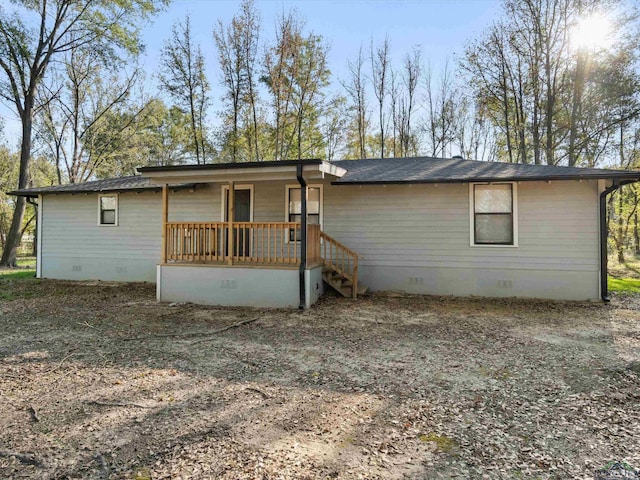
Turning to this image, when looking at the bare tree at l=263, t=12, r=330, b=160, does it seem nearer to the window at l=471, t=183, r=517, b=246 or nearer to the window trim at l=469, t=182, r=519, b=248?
the window trim at l=469, t=182, r=519, b=248

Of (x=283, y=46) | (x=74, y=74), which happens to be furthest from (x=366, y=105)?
(x=74, y=74)

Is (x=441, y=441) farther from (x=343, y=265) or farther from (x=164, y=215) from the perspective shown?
(x=164, y=215)

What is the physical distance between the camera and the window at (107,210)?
10.4m

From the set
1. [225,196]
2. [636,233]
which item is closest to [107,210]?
[225,196]

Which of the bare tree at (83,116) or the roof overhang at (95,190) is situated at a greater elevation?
the bare tree at (83,116)

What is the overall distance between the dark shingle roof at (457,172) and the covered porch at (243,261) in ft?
5.25

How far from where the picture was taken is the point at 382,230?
8.55m

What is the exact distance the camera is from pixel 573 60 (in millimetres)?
13719

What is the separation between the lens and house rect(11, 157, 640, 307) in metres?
7.14

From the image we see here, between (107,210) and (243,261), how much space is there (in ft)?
18.2

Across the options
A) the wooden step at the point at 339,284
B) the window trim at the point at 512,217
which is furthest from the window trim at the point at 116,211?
the window trim at the point at 512,217

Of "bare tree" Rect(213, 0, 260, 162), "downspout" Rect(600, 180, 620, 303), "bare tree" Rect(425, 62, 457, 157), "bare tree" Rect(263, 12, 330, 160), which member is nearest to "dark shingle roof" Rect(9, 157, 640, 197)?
"downspout" Rect(600, 180, 620, 303)

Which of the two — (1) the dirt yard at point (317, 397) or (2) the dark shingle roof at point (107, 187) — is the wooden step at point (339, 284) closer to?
(1) the dirt yard at point (317, 397)

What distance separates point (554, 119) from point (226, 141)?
47.3 ft
